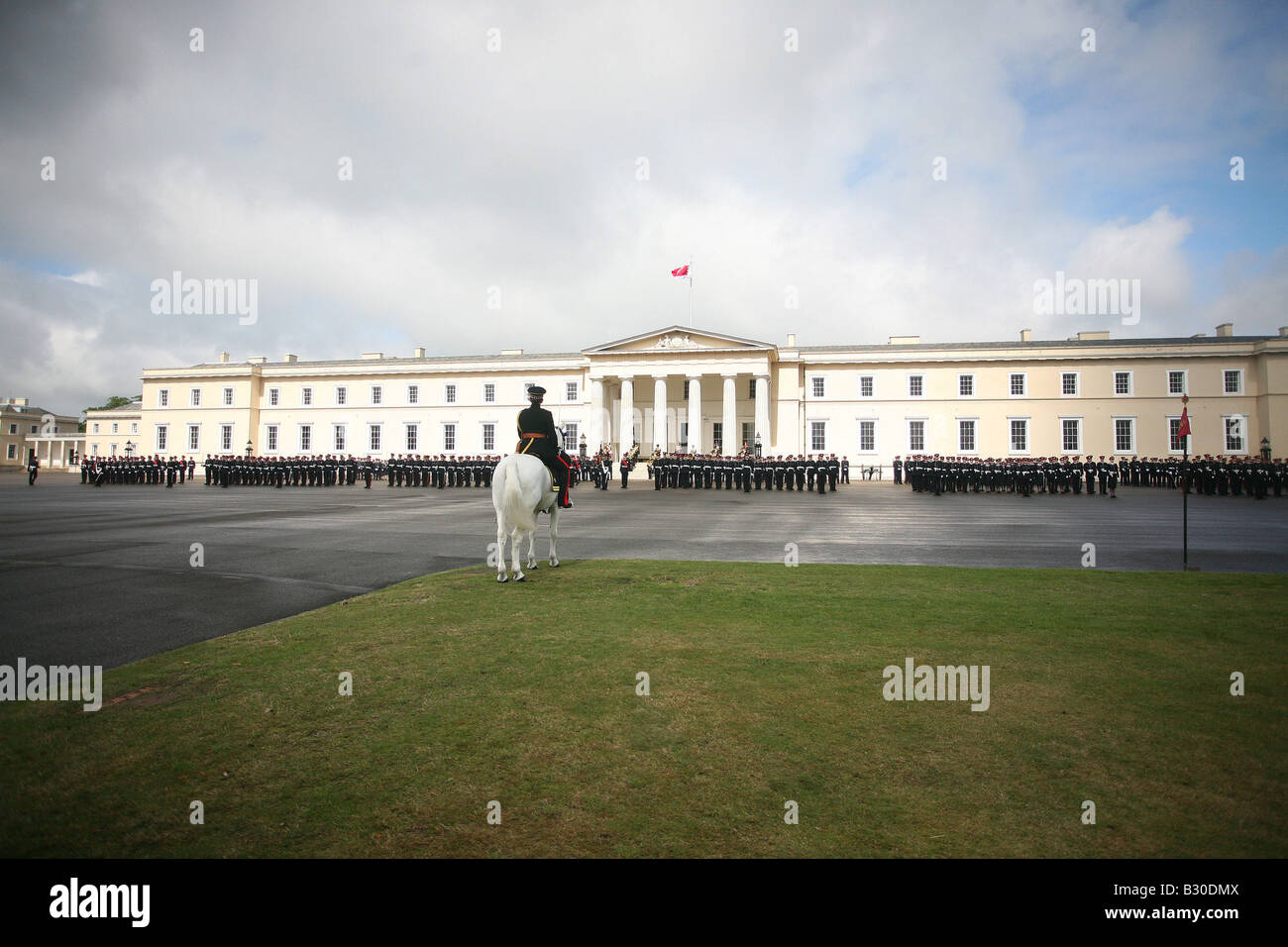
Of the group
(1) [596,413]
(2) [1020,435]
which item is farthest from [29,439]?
(2) [1020,435]

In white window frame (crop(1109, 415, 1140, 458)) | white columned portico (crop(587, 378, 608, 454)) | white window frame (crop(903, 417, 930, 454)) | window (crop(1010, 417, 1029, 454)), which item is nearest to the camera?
white window frame (crop(1109, 415, 1140, 458))

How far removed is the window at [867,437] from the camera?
60.4 m

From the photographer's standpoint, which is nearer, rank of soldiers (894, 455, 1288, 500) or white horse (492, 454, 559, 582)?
white horse (492, 454, 559, 582)

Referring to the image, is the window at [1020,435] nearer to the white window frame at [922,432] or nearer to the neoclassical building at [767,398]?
the neoclassical building at [767,398]

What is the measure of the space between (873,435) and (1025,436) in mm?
12792

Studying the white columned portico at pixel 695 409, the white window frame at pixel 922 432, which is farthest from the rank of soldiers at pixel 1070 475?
the white columned portico at pixel 695 409

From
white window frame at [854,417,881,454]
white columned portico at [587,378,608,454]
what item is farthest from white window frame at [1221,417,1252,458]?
white columned portico at [587,378,608,454]

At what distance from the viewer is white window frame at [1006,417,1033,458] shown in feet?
189

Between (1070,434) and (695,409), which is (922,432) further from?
(695,409)

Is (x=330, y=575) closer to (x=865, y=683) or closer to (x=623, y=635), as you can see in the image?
(x=623, y=635)

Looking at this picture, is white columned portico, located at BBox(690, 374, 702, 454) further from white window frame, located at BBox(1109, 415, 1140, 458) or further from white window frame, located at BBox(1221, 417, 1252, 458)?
white window frame, located at BBox(1221, 417, 1252, 458)

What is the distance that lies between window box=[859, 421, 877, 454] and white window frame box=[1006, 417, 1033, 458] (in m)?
11.2

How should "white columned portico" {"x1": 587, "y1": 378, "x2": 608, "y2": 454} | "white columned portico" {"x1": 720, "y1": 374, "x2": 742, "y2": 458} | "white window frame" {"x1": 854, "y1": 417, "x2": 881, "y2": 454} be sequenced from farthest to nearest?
"white columned portico" {"x1": 587, "y1": 378, "x2": 608, "y2": 454} < "white window frame" {"x1": 854, "y1": 417, "x2": 881, "y2": 454} < "white columned portico" {"x1": 720, "y1": 374, "x2": 742, "y2": 458}

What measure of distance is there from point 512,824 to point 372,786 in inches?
34.5
